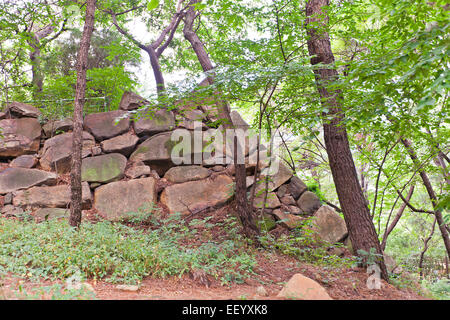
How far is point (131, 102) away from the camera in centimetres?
896

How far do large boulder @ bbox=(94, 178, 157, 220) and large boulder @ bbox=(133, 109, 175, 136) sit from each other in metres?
1.58

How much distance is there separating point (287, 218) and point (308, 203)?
926 mm

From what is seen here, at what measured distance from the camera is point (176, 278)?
14.7 feet

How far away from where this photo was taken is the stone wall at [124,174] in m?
7.55

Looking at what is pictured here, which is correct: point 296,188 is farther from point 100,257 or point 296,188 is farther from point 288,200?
point 100,257

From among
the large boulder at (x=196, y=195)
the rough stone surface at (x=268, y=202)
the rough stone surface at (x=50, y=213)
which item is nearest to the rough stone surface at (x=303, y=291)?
the rough stone surface at (x=268, y=202)

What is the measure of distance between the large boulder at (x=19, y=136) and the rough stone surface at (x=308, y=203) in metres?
7.26

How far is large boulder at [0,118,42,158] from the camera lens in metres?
8.33

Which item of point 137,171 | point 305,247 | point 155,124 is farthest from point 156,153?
point 305,247

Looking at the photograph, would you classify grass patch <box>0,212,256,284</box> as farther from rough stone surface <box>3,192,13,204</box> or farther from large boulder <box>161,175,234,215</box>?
large boulder <box>161,175,234,215</box>

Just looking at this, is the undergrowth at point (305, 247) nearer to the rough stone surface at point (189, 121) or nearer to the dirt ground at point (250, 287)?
the dirt ground at point (250, 287)

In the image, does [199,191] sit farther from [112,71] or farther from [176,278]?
[112,71]
